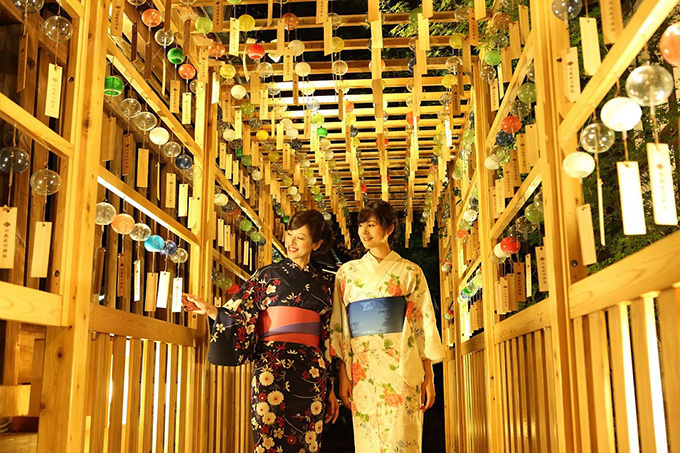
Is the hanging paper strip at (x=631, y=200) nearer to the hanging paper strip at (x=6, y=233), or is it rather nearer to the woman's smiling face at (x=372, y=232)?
the hanging paper strip at (x=6, y=233)

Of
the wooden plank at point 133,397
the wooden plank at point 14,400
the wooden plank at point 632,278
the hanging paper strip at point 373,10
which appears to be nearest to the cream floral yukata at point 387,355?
the wooden plank at point 133,397

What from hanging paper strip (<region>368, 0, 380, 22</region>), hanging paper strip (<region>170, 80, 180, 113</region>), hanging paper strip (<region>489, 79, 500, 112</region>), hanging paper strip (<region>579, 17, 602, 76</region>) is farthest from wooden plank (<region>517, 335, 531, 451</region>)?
hanging paper strip (<region>170, 80, 180, 113</region>)

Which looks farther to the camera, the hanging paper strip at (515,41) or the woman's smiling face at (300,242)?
the woman's smiling face at (300,242)

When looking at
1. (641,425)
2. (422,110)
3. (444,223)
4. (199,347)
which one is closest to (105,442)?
(199,347)

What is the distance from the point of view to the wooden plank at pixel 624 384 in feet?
6.30

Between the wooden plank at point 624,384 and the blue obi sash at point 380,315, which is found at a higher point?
the blue obi sash at point 380,315

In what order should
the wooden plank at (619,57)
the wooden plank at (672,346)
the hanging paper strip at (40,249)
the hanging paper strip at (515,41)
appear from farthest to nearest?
the hanging paper strip at (515,41), the hanging paper strip at (40,249), the wooden plank at (619,57), the wooden plank at (672,346)

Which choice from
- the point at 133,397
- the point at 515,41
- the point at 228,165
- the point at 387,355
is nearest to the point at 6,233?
the point at 133,397

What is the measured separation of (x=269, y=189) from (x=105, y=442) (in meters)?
4.51

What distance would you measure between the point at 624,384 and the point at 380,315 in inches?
77.4

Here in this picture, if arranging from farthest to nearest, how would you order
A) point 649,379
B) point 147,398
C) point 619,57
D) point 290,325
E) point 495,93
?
1. point 495,93
2. point 290,325
3. point 147,398
4. point 619,57
5. point 649,379

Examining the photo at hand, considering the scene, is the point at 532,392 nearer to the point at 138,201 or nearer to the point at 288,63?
the point at 138,201

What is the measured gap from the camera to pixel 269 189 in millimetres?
7285

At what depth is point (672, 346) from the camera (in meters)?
1.55
